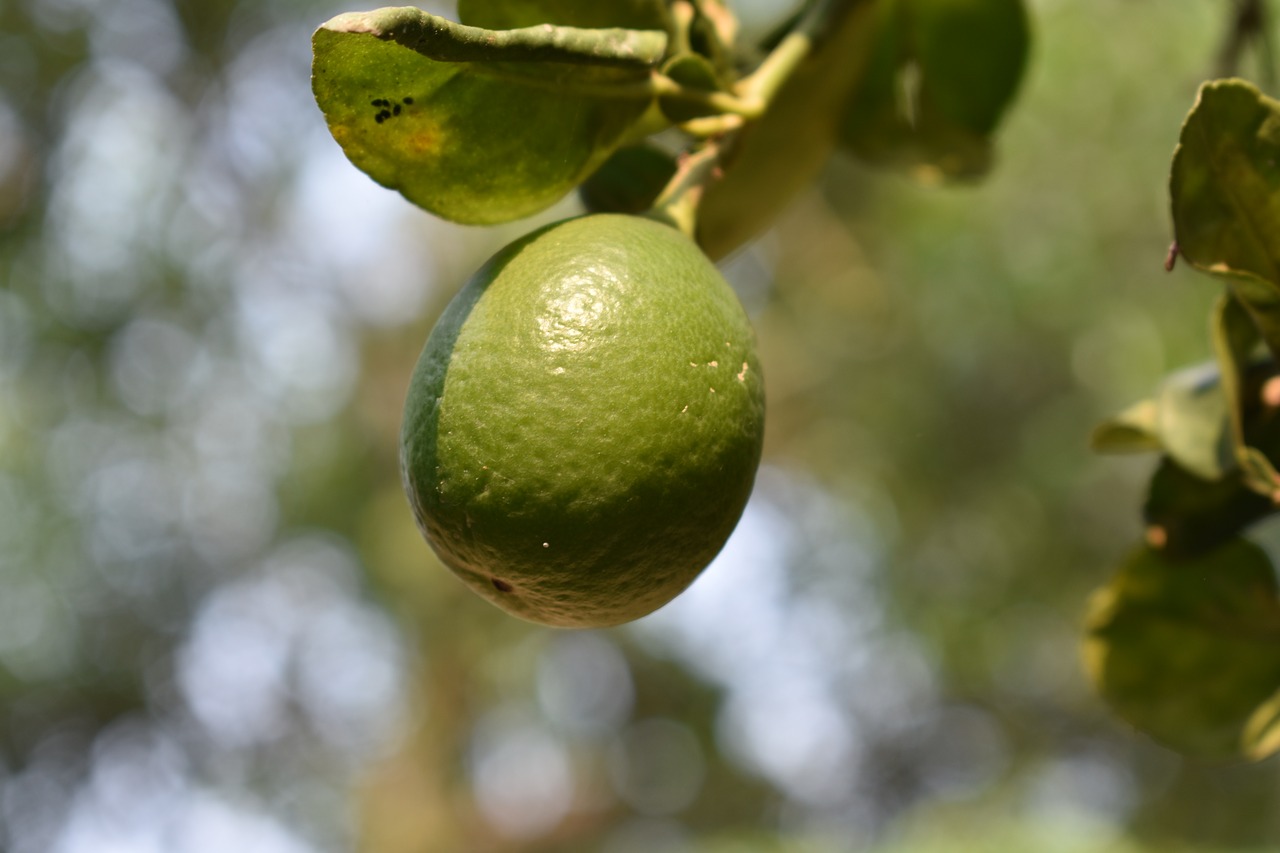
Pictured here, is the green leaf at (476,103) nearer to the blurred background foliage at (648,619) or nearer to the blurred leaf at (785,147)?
the blurred leaf at (785,147)

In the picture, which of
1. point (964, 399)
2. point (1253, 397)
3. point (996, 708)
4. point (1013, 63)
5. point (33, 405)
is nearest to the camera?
point (1253, 397)

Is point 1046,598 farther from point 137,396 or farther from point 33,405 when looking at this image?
point 33,405

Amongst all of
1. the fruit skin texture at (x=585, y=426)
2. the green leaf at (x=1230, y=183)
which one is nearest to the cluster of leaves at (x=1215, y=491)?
the green leaf at (x=1230, y=183)

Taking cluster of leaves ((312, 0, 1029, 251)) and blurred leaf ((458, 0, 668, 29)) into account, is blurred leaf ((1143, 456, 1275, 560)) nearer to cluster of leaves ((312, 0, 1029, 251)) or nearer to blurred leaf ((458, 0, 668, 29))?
cluster of leaves ((312, 0, 1029, 251))

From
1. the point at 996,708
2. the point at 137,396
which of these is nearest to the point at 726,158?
the point at 137,396

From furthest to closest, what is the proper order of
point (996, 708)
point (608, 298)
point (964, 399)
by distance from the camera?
point (996, 708)
point (964, 399)
point (608, 298)

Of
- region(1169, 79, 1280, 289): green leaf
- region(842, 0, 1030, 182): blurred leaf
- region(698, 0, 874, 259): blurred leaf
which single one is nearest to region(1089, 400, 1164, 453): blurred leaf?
region(1169, 79, 1280, 289): green leaf
